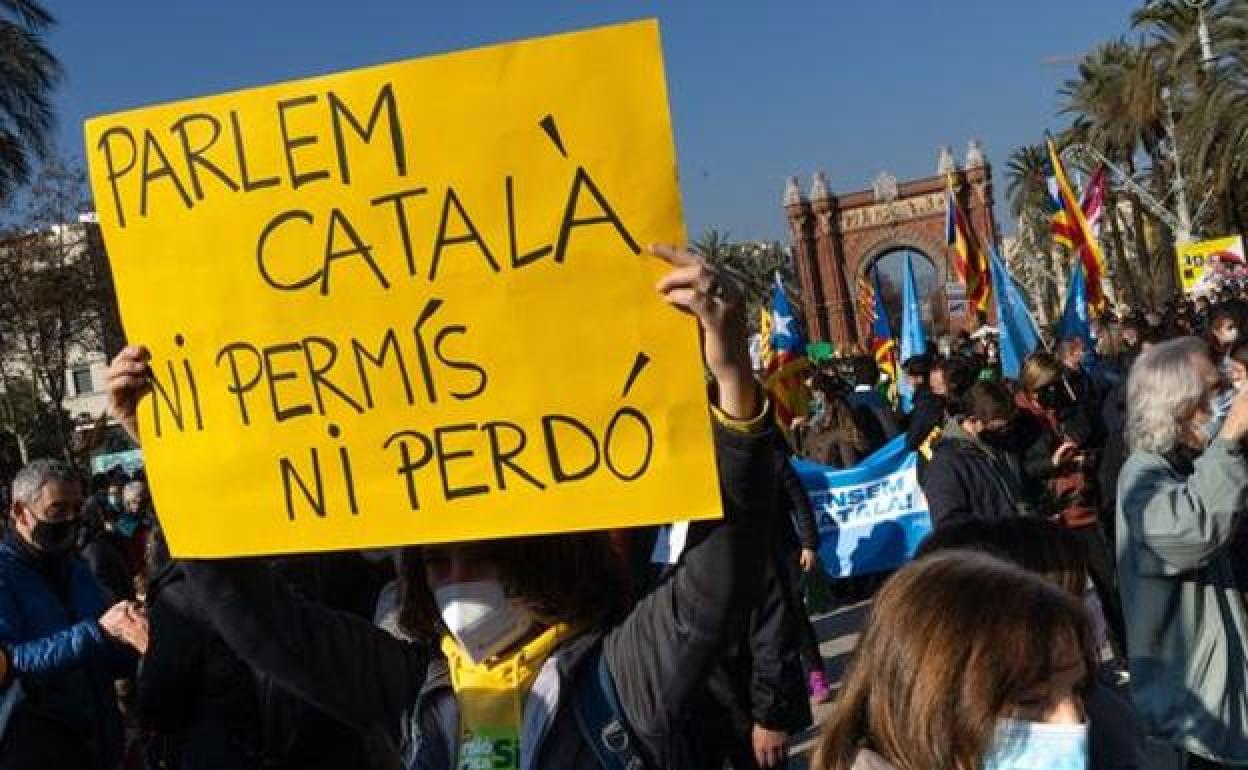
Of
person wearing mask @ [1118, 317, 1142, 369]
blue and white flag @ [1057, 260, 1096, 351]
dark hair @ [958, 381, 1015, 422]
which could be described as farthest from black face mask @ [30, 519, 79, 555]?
person wearing mask @ [1118, 317, 1142, 369]

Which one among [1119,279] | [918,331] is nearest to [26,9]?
[918,331]

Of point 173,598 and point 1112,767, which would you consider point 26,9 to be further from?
point 1112,767

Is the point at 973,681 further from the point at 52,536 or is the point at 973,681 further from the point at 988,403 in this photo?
the point at 988,403

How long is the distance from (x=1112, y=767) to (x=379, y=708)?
132 centimetres

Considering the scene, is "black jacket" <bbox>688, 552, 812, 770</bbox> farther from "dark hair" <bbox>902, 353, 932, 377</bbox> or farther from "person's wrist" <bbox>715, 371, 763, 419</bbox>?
"dark hair" <bbox>902, 353, 932, 377</bbox>

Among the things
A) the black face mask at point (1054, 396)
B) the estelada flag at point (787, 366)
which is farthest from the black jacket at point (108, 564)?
the estelada flag at point (787, 366)

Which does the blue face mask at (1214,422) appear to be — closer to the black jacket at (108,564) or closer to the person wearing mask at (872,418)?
the person wearing mask at (872,418)

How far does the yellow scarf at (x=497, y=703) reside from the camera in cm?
225

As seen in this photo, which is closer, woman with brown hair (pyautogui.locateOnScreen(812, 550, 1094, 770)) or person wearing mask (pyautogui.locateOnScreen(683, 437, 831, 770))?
woman with brown hair (pyautogui.locateOnScreen(812, 550, 1094, 770))

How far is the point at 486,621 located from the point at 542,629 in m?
0.10

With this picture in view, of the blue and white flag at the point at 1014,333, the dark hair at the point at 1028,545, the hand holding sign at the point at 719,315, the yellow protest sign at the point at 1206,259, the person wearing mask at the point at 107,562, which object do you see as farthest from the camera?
the yellow protest sign at the point at 1206,259

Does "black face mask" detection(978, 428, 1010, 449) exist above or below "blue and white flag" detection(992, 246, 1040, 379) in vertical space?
below

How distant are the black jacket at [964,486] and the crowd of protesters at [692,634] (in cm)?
1

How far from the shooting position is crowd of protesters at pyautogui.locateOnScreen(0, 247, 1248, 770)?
1906 millimetres
